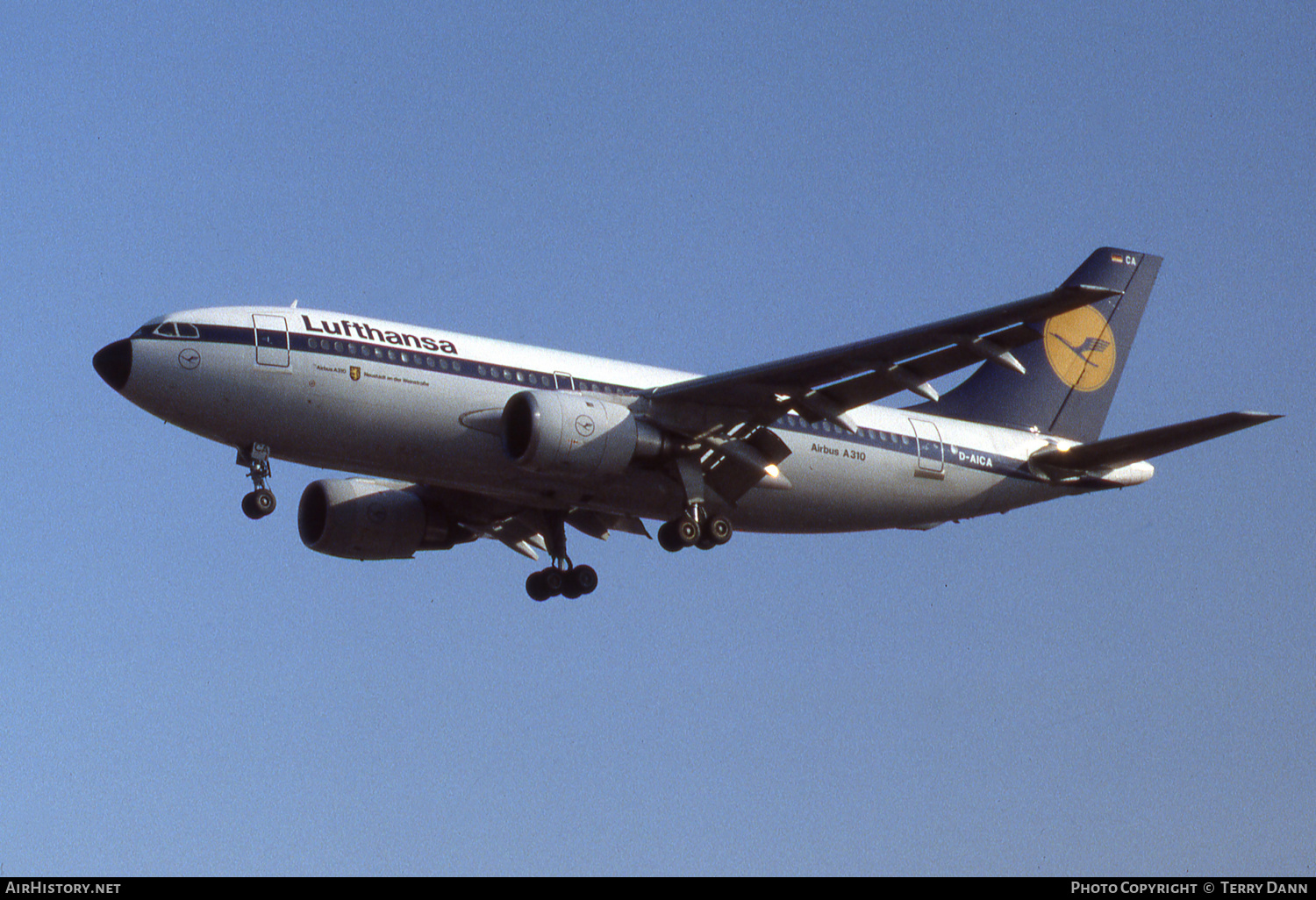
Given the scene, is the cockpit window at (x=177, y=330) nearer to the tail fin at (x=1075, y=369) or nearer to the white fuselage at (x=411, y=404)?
the white fuselage at (x=411, y=404)

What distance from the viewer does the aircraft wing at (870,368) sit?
28906 mm

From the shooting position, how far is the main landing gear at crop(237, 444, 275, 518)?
31062mm

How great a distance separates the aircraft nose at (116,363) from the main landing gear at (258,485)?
8.42 ft

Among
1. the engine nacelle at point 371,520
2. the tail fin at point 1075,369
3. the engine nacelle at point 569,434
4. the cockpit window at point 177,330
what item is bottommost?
the engine nacelle at point 569,434

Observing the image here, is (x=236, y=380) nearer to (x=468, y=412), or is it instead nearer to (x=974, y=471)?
(x=468, y=412)

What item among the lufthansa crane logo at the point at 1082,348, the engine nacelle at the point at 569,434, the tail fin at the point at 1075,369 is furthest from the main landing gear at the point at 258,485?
the lufthansa crane logo at the point at 1082,348

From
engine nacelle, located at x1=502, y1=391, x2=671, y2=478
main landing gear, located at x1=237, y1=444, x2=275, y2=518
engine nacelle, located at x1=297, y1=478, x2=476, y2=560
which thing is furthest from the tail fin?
main landing gear, located at x1=237, y1=444, x2=275, y2=518

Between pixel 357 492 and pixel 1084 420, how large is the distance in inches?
696

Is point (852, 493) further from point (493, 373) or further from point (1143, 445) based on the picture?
point (493, 373)

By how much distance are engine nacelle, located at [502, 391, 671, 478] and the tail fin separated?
9.05 m

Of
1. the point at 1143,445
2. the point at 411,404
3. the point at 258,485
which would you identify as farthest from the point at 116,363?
the point at 1143,445


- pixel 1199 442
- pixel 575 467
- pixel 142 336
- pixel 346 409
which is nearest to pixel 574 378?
pixel 575 467

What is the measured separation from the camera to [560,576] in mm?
37656
